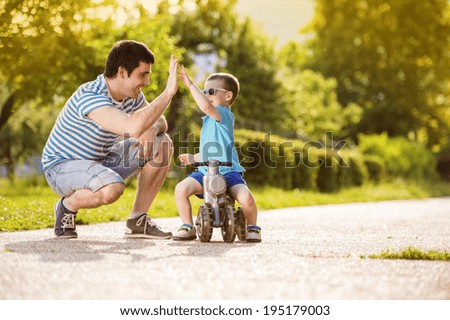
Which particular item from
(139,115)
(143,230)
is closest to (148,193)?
(143,230)

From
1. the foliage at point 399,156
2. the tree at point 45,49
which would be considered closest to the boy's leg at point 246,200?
the tree at point 45,49

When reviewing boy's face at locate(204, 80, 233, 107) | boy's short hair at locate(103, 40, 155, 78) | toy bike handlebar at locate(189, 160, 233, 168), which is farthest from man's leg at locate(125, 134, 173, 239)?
boy's short hair at locate(103, 40, 155, 78)

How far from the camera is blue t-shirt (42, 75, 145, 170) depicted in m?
5.96

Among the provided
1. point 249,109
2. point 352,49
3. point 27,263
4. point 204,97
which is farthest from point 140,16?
point 352,49

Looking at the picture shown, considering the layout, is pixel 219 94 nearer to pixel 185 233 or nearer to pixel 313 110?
pixel 185 233

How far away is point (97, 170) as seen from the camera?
19.5 feet

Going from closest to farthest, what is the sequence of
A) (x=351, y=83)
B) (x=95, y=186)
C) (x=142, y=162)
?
(x=95, y=186) → (x=142, y=162) → (x=351, y=83)

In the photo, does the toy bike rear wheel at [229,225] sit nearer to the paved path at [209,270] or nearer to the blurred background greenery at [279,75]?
the paved path at [209,270]

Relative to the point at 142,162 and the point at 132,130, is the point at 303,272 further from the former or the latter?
the point at 142,162

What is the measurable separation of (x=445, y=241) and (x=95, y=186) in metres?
3.27

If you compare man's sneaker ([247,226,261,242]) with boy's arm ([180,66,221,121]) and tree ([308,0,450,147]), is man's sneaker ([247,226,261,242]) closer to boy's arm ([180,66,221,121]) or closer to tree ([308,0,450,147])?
boy's arm ([180,66,221,121])

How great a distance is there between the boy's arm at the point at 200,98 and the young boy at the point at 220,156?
9 cm

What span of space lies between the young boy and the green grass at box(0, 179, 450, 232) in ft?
5.84

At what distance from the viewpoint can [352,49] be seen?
39406 mm
